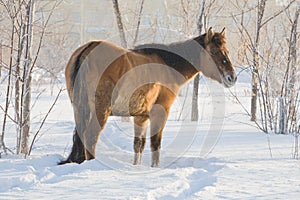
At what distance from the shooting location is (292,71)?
25.3ft

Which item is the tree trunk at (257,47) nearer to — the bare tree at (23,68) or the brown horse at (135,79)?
the brown horse at (135,79)

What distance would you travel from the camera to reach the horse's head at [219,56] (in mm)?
5605

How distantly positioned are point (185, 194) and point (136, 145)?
2.38 meters

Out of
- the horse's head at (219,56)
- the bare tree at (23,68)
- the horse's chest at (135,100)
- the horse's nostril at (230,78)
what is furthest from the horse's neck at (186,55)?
the bare tree at (23,68)

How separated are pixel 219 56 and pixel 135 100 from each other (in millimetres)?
1511

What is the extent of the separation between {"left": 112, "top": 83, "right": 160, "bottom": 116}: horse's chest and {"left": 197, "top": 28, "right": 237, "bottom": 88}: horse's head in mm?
1025

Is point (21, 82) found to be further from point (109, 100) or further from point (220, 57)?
point (220, 57)

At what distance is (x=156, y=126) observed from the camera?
5.29 m

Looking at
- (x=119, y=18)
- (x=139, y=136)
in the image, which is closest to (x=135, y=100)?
(x=139, y=136)

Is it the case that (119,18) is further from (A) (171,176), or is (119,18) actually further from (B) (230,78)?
(A) (171,176)

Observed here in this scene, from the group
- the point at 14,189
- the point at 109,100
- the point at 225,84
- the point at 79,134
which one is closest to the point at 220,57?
the point at 225,84

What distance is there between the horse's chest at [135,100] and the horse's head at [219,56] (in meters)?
1.02

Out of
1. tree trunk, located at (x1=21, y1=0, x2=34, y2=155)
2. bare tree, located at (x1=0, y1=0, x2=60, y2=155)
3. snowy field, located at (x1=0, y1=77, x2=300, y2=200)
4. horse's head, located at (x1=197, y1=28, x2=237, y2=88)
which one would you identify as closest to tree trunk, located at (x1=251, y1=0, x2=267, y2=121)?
snowy field, located at (x1=0, y1=77, x2=300, y2=200)

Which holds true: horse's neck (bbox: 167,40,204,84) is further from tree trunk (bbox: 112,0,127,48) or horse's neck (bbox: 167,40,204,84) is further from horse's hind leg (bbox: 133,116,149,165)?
tree trunk (bbox: 112,0,127,48)
